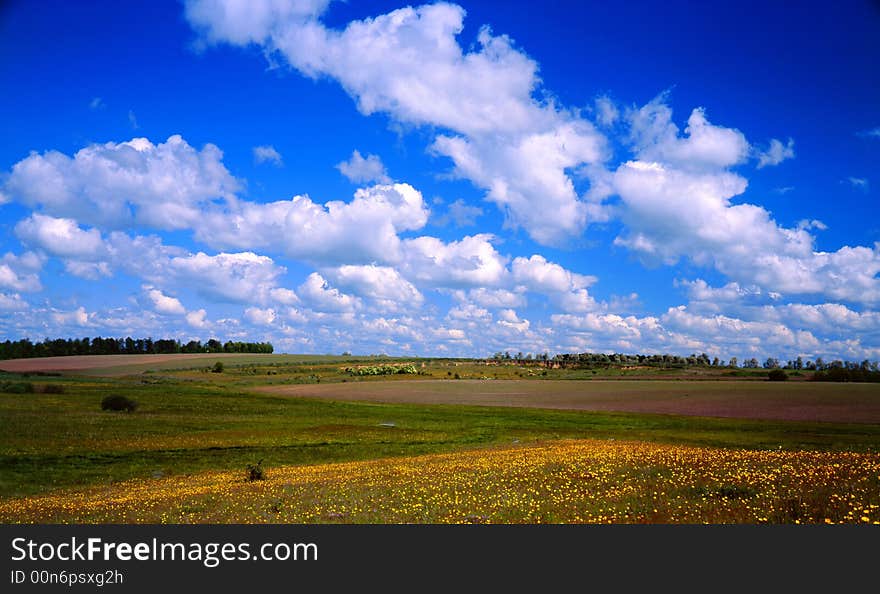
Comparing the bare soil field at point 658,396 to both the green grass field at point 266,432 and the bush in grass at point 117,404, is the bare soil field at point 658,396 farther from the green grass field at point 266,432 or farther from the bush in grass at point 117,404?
the bush in grass at point 117,404

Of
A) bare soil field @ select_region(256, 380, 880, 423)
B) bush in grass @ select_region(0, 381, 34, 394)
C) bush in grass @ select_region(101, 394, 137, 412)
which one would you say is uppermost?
bush in grass @ select_region(0, 381, 34, 394)

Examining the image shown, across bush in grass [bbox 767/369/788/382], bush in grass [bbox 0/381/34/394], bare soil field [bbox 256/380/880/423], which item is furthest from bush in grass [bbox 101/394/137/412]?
bush in grass [bbox 767/369/788/382]

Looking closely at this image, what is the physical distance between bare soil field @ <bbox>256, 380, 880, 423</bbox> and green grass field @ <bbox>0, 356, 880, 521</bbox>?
5.89 meters

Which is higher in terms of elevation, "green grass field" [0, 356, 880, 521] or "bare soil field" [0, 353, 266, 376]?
"bare soil field" [0, 353, 266, 376]

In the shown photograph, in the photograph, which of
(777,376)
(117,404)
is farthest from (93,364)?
(777,376)

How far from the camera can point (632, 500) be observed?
16672mm

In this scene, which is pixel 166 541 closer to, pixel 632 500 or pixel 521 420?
pixel 632 500

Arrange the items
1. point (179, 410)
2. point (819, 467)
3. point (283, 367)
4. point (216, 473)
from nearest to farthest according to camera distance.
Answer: point (819, 467) < point (216, 473) < point (179, 410) < point (283, 367)

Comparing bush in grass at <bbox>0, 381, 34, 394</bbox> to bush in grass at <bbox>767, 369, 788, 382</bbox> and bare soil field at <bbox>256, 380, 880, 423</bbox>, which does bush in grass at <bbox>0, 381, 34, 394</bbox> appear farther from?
bush in grass at <bbox>767, 369, 788, 382</bbox>

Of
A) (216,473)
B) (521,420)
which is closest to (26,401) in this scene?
(216,473)

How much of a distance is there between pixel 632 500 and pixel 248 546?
34.4 feet

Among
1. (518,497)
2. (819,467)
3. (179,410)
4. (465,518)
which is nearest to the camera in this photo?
(465,518)

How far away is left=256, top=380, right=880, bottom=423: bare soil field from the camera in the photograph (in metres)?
67.4

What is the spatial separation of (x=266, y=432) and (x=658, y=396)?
64.4m
